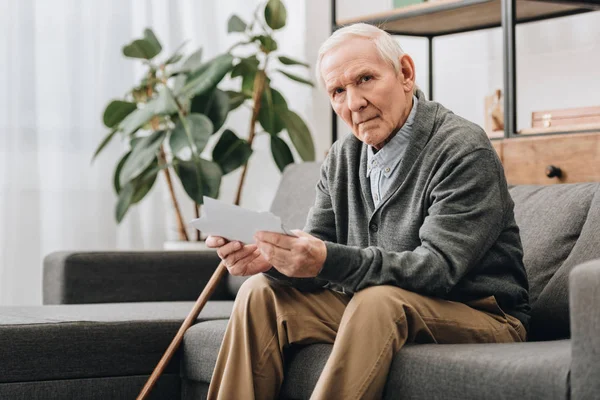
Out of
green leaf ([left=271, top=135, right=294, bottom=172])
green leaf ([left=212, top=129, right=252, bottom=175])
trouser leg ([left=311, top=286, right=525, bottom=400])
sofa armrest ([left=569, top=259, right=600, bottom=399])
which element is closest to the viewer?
sofa armrest ([left=569, top=259, right=600, bottom=399])

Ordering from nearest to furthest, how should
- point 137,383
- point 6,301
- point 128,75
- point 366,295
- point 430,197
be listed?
point 366,295, point 430,197, point 137,383, point 6,301, point 128,75

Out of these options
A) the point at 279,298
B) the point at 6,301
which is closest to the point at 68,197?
the point at 6,301

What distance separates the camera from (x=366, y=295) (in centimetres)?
174

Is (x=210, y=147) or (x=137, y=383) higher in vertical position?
(x=210, y=147)

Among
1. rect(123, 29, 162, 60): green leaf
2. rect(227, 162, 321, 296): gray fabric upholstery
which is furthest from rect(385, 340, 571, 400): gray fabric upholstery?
rect(123, 29, 162, 60): green leaf

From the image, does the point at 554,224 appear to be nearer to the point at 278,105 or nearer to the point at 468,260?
the point at 468,260

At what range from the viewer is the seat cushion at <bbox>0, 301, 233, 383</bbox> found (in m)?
2.31

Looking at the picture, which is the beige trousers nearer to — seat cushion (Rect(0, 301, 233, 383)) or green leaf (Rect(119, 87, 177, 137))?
seat cushion (Rect(0, 301, 233, 383))

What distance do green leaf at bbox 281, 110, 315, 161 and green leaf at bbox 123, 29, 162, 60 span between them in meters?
0.57

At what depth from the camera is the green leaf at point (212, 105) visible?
145 inches

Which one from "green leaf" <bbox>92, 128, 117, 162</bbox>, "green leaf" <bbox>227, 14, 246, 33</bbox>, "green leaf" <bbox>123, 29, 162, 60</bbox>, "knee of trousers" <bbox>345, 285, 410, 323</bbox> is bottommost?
"knee of trousers" <bbox>345, 285, 410, 323</bbox>

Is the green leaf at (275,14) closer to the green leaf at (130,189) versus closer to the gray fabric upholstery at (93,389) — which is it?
the green leaf at (130,189)

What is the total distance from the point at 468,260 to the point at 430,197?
0.55 ft

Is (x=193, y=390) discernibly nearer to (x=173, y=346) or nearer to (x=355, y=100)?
(x=173, y=346)
